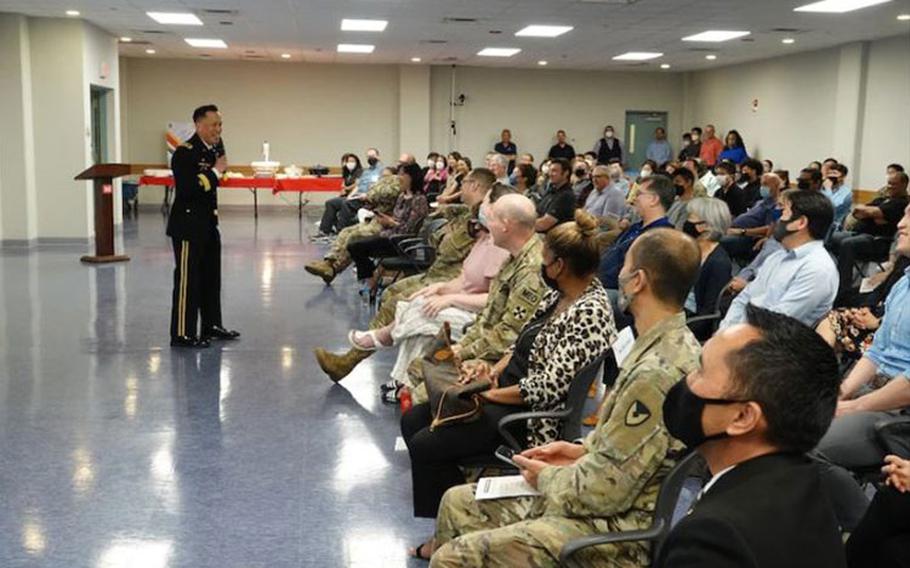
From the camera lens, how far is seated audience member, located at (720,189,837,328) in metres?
3.89

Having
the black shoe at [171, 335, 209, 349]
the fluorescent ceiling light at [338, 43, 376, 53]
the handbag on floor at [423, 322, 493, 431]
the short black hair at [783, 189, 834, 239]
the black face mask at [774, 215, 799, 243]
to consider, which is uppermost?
the fluorescent ceiling light at [338, 43, 376, 53]

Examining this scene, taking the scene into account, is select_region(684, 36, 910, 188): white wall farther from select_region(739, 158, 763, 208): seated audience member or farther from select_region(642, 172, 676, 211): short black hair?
select_region(642, 172, 676, 211): short black hair

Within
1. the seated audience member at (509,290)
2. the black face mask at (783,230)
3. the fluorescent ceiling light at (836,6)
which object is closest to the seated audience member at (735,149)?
the fluorescent ceiling light at (836,6)

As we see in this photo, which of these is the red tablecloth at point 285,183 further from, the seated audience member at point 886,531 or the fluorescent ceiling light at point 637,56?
the seated audience member at point 886,531

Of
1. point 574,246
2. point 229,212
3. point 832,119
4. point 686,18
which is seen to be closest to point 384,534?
point 574,246

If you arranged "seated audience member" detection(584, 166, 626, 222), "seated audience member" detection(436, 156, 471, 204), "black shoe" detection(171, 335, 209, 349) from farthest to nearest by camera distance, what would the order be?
"seated audience member" detection(436, 156, 471, 204), "seated audience member" detection(584, 166, 626, 222), "black shoe" detection(171, 335, 209, 349)

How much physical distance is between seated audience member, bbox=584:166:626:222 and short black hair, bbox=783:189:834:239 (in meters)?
4.31

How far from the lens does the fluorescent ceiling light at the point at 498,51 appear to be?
15.9m

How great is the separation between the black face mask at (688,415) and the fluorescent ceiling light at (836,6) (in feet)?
32.7

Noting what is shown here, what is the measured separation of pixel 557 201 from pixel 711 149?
11474 mm

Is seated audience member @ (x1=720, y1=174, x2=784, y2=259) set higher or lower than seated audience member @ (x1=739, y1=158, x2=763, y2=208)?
lower

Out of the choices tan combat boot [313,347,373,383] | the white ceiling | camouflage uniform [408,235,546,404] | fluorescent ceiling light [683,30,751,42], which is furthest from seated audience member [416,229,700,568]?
fluorescent ceiling light [683,30,751,42]

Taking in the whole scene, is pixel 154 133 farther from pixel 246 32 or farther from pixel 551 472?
pixel 551 472

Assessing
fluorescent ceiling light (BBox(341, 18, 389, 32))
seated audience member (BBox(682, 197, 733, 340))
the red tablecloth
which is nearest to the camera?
seated audience member (BBox(682, 197, 733, 340))
